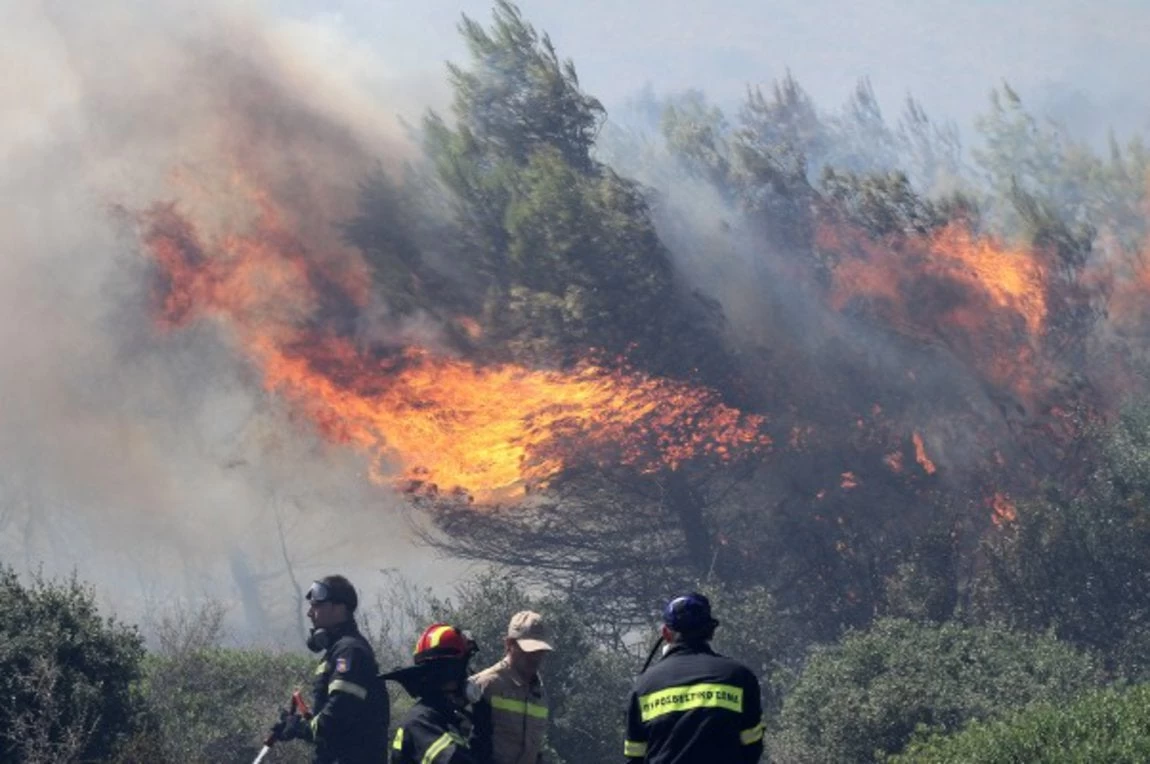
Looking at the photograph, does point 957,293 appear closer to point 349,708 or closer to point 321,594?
point 321,594

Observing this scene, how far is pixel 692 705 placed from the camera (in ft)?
22.7

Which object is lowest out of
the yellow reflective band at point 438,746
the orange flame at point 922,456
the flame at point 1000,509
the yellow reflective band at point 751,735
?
the yellow reflective band at point 751,735

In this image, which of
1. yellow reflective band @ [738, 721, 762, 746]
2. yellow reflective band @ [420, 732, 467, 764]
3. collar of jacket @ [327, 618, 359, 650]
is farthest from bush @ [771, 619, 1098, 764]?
yellow reflective band @ [420, 732, 467, 764]

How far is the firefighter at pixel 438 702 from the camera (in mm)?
7305

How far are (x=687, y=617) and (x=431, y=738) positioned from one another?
1557 mm

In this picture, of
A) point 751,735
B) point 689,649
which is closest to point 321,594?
point 689,649

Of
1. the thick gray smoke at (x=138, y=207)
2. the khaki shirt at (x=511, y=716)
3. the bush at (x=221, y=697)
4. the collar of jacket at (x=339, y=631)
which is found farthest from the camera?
the thick gray smoke at (x=138, y=207)

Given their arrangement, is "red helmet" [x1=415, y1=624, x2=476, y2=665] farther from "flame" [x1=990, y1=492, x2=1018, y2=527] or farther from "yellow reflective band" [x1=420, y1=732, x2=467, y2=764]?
"flame" [x1=990, y1=492, x2=1018, y2=527]

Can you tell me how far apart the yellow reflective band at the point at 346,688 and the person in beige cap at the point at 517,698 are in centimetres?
204

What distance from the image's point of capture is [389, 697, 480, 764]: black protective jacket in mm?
7227

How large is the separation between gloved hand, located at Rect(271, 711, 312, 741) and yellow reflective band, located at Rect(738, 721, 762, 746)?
451 cm

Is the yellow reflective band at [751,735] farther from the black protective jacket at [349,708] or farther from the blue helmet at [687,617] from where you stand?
the black protective jacket at [349,708]

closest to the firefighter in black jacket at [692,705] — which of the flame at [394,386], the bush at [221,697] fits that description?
the bush at [221,697]

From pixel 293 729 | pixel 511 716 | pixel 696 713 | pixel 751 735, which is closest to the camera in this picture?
pixel 696 713
